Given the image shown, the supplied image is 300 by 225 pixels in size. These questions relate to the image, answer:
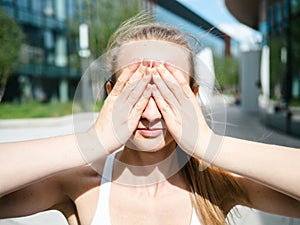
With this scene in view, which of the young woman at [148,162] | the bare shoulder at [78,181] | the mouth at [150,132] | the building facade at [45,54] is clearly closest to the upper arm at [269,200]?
the young woman at [148,162]

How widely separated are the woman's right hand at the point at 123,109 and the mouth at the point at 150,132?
0.09 ft

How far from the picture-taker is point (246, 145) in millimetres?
770

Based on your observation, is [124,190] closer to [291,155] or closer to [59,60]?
[291,155]

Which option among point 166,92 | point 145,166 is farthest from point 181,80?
point 145,166


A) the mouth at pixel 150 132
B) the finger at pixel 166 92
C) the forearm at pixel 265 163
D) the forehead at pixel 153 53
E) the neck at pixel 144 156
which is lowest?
the neck at pixel 144 156

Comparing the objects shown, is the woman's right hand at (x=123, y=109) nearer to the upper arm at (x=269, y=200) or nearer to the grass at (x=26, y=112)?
the upper arm at (x=269, y=200)

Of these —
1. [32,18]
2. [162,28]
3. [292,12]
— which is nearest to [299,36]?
[292,12]

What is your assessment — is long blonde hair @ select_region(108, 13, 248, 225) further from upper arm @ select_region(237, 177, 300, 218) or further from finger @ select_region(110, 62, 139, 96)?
finger @ select_region(110, 62, 139, 96)

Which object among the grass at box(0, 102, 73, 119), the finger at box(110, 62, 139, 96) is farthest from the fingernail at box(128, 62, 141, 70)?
the grass at box(0, 102, 73, 119)

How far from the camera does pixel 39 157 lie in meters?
0.74

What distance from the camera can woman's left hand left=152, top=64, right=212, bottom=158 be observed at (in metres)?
0.75

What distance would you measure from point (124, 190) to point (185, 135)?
0.84 feet

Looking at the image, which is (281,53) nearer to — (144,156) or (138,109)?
(144,156)

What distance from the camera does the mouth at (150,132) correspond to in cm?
77
